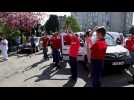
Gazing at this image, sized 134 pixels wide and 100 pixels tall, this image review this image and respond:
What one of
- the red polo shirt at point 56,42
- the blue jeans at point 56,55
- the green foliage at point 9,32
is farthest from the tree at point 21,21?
the red polo shirt at point 56,42

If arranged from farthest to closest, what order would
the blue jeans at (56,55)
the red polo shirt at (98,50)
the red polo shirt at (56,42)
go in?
the blue jeans at (56,55), the red polo shirt at (56,42), the red polo shirt at (98,50)

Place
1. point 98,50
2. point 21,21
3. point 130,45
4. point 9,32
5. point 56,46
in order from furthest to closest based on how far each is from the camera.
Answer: point 21,21, point 9,32, point 56,46, point 130,45, point 98,50

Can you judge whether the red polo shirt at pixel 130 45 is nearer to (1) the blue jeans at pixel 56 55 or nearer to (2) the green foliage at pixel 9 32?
(1) the blue jeans at pixel 56 55

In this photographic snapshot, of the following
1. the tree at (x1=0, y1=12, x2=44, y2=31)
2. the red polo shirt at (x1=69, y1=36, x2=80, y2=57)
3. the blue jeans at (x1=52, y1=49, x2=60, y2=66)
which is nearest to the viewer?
the red polo shirt at (x1=69, y1=36, x2=80, y2=57)

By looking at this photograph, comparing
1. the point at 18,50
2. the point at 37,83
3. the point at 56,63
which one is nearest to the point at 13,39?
the point at 18,50

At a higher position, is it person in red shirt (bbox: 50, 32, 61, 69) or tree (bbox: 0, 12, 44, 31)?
tree (bbox: 0, 12, 44, 31)

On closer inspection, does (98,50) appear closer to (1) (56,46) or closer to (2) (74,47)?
(2) (74,47)

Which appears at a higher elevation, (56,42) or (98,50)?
(98,50)

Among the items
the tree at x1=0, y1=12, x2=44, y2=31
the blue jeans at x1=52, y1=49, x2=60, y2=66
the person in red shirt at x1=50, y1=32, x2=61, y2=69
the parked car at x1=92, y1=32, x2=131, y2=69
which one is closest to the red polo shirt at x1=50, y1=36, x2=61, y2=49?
the person in red shirt at x1=50, y1=32, x2=61, y2=69

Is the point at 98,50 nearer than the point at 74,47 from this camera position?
Yes

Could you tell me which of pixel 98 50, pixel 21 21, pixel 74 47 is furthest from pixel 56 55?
pixel 21 21

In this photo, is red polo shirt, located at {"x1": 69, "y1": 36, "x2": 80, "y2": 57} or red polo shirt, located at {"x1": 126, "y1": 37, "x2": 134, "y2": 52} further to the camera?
red polo shirt, located at {"x1": 126, "y1": 37, "x2": 134, "y2": 52}

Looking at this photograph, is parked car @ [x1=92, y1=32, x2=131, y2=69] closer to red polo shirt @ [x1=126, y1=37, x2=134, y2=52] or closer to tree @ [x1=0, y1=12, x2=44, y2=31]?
red polo shirt @ [x1=126, y1=37, x2=134, y2=52]
